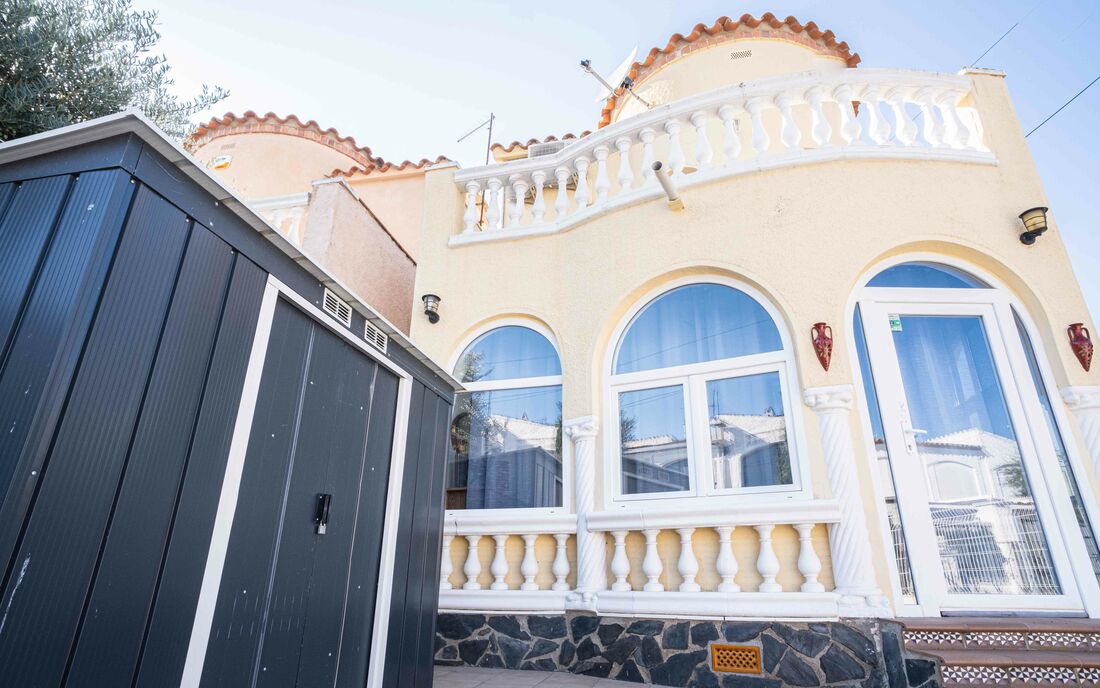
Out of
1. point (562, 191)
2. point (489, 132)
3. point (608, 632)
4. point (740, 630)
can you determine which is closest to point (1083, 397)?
point (740, 630)

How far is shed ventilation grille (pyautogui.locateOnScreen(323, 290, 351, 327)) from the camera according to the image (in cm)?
286

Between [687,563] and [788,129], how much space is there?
3.87 metres

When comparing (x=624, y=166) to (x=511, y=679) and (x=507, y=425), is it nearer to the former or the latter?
(x=507, y=425)

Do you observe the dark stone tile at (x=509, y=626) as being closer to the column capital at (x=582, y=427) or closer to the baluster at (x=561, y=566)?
the baluster at (x=561, y=566)

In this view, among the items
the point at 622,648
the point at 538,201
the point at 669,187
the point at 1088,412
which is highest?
the point at 538,201

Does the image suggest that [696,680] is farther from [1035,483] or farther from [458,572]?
[1035,483]

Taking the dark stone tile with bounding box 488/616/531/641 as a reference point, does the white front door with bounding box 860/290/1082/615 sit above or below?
above

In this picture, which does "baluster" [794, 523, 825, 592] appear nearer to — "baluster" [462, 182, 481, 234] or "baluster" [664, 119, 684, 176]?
"baluster" [664, 119, 684, 176]

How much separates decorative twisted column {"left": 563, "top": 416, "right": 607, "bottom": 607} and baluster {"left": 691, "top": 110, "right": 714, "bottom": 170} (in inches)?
103

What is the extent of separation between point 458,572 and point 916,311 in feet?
14.5

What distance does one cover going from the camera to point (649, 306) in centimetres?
518

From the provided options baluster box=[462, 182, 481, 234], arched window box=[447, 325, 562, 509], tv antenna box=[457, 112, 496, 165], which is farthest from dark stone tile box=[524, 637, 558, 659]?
tv antenna box=[457, 112, 496, 165]

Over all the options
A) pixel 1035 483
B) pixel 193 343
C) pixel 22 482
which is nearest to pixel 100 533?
pixel 22 482

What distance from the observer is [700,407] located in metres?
4.61
